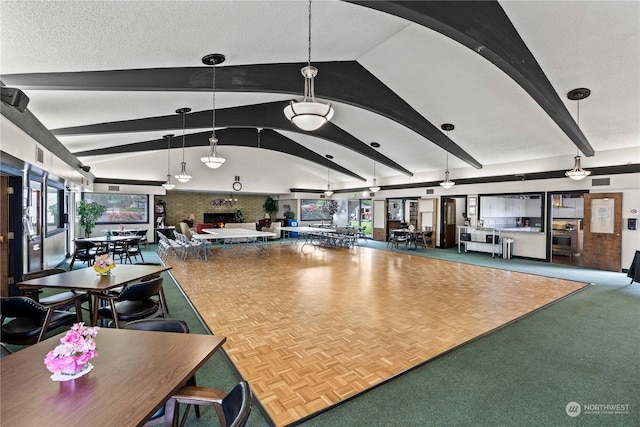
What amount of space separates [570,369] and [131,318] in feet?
13.5

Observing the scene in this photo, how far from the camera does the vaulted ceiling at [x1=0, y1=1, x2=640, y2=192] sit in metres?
2.55

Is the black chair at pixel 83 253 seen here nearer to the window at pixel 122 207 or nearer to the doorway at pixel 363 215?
the window at pixel 122 207

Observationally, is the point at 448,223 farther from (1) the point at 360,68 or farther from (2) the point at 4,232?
(2) the point at 4,232

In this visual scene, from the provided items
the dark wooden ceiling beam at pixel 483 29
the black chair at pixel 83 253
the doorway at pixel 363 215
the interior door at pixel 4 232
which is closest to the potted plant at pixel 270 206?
the doorway at pixel 363 215

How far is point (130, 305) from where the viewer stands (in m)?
3.15

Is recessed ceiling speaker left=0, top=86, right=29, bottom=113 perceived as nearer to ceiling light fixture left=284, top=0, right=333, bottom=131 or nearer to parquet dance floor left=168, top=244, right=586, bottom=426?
ceiling light fixture left=284, top=0, right=333, bottom=131

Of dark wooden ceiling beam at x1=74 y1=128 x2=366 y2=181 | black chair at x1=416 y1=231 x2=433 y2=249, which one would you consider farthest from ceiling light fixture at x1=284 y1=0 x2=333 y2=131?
black chair at x1=416 y1=231 x2=433 y2=249

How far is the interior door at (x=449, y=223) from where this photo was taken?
10539 millimetres

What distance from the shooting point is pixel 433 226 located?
424 inches

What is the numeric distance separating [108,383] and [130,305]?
2.23 meters

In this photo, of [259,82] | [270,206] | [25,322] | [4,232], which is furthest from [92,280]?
[270,206]

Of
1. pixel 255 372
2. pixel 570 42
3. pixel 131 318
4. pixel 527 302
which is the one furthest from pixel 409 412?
pixel 570 42

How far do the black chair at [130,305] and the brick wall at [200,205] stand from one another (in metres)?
9.56

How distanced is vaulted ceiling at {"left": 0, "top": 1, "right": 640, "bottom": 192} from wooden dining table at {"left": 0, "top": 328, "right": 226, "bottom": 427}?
2233mm
